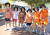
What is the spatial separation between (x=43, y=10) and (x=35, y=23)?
0.82 metres

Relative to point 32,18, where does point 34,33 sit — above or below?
below

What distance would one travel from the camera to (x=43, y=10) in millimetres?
4719

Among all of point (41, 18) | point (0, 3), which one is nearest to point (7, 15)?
point (41, 18)

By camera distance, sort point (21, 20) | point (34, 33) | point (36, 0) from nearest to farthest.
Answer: point (34, 33) → point (21, 20) → point (36, 0)

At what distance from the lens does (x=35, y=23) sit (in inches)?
197

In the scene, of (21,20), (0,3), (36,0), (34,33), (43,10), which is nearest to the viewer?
(43,10)

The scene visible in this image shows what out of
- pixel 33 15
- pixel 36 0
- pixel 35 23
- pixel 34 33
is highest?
pixel 36 0

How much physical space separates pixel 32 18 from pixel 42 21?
66 cm

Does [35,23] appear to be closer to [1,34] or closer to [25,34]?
[25,34]

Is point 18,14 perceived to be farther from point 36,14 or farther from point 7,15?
point 36,14

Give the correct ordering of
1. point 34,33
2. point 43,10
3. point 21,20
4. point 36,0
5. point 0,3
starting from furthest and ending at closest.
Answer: point 0,3
point 36,0
point 21,20
point 34,33
point 43,10

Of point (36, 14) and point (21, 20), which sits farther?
point (21, 20)

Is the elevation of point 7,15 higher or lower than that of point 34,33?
higher

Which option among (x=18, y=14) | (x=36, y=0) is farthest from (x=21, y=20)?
(x=36, y=0)
